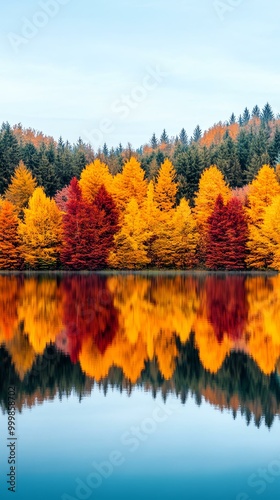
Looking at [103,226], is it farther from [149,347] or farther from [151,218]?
[149,347]

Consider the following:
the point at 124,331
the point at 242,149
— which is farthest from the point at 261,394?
the point at 242,149

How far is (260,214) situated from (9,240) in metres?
27.6

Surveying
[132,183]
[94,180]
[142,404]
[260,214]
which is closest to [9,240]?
[94,180]

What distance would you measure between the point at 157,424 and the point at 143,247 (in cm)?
6297

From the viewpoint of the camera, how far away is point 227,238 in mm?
76875

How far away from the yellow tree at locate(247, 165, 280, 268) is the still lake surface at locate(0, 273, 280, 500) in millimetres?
43445

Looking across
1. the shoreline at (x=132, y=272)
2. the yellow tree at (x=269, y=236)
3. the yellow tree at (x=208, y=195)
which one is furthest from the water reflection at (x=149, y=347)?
the yellow tree at (x=208, y=195)

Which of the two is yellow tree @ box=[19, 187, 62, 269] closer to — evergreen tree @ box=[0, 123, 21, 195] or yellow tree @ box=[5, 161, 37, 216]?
yellow tree @ box=[5, 161, 37, 216]

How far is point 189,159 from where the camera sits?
98812 mm

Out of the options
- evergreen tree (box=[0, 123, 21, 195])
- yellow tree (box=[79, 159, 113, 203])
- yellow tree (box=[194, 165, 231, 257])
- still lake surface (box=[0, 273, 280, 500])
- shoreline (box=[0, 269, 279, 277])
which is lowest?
still lake surface (box=[0, 273, 280, 500])

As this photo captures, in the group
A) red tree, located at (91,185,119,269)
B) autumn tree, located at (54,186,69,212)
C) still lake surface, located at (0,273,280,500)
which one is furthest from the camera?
autumn tree, located at (54,186,69,212)

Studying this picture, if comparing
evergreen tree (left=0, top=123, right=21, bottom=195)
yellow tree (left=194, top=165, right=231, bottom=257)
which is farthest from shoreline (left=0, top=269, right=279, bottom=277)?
evergreen tree (left=0, top=123, right=21, bottom=195)

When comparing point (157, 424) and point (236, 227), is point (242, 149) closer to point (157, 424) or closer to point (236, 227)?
point (236, 227)

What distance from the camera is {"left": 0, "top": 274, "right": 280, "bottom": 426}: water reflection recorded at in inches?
731
